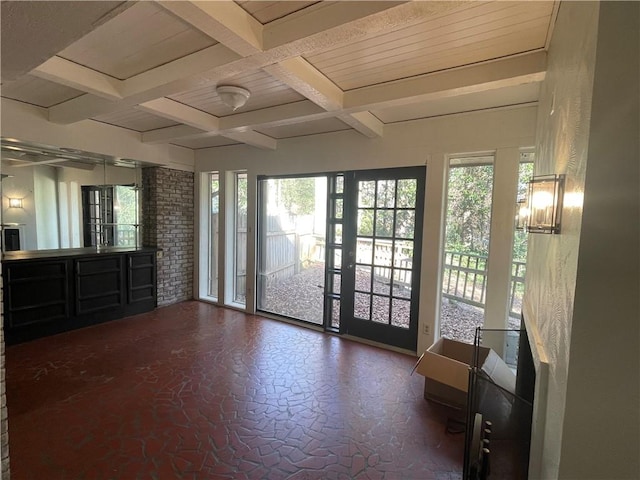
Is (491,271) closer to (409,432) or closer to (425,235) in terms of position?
(425,235)

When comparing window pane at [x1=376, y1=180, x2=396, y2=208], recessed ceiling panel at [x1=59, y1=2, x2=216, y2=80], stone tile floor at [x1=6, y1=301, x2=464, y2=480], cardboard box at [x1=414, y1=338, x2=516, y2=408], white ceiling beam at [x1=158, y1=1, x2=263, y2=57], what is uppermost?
recessed ceiling panel at [x1=59, y1=2, x2=216, y2=80]

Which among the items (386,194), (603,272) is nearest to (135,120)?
(386,194)

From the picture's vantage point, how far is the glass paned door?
3.63 meters

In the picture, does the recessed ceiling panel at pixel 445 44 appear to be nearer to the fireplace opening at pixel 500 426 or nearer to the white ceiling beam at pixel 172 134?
the fireplace opening at pixel 500 426

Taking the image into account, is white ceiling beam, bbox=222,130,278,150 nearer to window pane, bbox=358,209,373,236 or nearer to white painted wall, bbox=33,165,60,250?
window pane, bbox=358,209,373,236

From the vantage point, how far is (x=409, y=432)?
7.60 ft

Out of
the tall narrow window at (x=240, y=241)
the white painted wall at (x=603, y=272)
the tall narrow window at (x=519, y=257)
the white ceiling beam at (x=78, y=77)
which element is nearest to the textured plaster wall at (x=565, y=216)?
the white painted wall at (x=603, y=272)

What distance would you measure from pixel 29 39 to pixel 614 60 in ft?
8.23

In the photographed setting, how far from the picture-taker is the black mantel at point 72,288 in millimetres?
3525

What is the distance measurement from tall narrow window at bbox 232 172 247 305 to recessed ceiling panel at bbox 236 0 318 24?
344cm

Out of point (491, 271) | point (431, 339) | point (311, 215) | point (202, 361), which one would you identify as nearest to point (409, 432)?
point (431, 339)

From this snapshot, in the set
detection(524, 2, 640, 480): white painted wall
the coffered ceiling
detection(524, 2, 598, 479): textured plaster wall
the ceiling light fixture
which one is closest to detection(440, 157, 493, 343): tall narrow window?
the coffered ceiling

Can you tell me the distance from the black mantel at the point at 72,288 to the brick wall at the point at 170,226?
251 millimetres

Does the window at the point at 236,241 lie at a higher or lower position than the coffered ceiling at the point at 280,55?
lower
